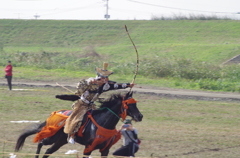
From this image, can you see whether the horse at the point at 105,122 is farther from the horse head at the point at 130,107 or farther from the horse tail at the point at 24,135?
the horse tail at the point at 24,135

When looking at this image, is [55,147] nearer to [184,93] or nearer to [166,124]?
[166,124]

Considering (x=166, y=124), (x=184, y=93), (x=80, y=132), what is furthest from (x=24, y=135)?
(x=184, y=93)

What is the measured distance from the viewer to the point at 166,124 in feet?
49.4

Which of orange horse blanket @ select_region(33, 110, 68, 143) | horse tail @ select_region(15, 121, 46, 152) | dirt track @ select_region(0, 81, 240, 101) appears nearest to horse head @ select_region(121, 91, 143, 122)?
orange horse blanket @ select_region(33, 110, 68, 143)

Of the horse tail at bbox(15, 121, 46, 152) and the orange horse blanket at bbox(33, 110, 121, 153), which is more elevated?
the orange horse blanket at bbox(33, 110, 121, 153)

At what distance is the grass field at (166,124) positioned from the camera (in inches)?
439

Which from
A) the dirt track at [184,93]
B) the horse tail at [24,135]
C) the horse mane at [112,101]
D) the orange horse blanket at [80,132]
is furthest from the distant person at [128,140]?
the dirt track at [184,93]

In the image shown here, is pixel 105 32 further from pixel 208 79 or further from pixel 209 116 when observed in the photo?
pixel 209 116

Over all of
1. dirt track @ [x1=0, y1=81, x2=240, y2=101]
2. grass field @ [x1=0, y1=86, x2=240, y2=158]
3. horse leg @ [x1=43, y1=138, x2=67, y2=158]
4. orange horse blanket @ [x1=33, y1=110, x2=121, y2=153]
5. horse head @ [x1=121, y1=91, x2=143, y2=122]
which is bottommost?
grass field @ [x1=0, y1=86, x2=240, y2=158]

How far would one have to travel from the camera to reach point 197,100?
2164cm

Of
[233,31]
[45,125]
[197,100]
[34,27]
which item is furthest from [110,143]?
[34,27]

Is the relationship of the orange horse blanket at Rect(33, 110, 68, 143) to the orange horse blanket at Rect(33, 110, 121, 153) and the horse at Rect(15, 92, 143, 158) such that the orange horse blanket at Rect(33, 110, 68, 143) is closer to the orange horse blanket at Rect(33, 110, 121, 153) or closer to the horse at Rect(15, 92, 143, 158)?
the orange horse blanket at Rect(33, 110, 121, 153)

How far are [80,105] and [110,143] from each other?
1.04m

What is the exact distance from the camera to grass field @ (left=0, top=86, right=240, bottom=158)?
36.6ft
